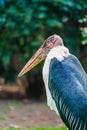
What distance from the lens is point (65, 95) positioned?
18.6ft

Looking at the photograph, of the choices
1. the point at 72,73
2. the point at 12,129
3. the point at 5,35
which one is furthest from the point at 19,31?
the point at 72,73

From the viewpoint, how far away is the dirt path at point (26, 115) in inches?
343

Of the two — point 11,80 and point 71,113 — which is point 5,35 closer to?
point 11,80

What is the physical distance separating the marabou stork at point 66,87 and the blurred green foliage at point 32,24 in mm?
3834

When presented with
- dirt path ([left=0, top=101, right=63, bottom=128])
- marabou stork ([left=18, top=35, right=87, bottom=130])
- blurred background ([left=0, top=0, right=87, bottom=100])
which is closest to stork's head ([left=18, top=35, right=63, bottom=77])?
marabou stork ([left=18, top=35, right=87, bottom=130])

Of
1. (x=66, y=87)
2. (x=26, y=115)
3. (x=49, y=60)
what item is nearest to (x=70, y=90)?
(x=66, y=87)

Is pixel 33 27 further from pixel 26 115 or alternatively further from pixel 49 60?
pixel 49 60

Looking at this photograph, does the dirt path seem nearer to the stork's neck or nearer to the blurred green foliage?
the blurred green foliage

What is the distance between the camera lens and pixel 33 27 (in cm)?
1016

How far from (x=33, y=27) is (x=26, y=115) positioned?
1.68 metres

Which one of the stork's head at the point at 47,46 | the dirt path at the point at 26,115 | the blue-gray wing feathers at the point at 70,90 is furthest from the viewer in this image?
the dirt path at the point at 26,115

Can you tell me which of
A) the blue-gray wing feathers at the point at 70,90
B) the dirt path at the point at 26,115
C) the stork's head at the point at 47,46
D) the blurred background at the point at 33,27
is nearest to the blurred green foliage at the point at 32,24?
the blurred background at the point at 33,27

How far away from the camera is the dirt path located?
8.70 m

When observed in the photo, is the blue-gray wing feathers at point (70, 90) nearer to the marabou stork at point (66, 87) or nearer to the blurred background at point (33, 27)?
the marabou stork at point (66, 87)
